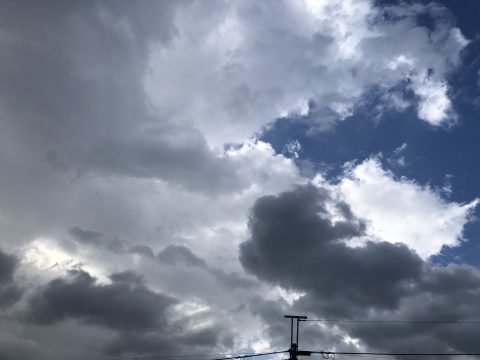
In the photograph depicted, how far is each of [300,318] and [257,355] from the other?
7.98m

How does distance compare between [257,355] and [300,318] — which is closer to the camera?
[257,355]

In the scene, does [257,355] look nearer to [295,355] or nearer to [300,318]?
[295,355]

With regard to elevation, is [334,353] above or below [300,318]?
below

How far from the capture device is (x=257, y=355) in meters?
53.0

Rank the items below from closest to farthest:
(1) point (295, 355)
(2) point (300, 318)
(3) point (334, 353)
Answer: (3) point (334, 353) → (1) point (295, 355) → (2) point (300, 318)

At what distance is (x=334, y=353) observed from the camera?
164 feet

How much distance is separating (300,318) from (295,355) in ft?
18.9

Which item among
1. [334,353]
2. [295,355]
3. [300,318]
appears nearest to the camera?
[334,353]

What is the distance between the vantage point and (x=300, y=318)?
5844 centimetres

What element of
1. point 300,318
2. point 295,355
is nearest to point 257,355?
point 295,355

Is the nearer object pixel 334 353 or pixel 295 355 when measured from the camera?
pixel 334 353

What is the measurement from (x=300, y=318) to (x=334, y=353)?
8960 millimetres

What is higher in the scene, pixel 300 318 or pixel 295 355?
pixel 300 318

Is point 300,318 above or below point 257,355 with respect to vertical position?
above
